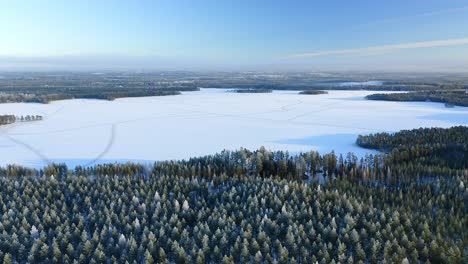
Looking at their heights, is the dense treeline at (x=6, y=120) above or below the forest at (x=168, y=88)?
below

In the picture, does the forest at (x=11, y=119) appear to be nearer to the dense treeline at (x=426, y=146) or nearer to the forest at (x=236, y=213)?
the forest at (x=236, y=213)

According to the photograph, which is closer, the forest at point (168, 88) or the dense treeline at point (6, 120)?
the dense treeline at point (6, 120)

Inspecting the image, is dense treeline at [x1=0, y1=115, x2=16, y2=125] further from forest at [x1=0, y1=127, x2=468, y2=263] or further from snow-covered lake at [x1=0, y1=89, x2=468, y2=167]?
forest at [x1=0, y1=127, x2=468, y2=263]

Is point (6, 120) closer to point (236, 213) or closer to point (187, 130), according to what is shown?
point (187, 130)

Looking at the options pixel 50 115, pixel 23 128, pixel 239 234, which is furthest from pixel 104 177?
pixel 50 115

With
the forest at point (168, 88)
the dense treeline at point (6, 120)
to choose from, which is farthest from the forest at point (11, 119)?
the forest at point (168, 88)

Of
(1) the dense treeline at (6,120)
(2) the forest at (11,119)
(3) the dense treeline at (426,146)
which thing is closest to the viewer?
(3) the dense treeline at (426,146)

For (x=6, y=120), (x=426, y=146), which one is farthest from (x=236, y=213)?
(x=6, y=120)
